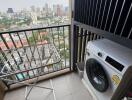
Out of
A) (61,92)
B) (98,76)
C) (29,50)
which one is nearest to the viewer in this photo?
(98,76)

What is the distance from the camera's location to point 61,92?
1.76 m

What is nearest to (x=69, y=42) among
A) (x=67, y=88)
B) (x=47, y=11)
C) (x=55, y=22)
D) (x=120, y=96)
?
(x=55, y=22)

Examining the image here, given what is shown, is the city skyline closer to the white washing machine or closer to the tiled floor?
the white washing machine

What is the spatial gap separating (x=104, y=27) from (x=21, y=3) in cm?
110

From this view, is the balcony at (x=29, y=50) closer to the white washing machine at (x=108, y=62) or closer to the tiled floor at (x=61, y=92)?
the tiled floor at (x=61, y=92)

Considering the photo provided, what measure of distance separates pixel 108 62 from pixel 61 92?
1.04m

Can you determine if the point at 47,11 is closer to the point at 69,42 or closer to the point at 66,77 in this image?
the point at 69,42

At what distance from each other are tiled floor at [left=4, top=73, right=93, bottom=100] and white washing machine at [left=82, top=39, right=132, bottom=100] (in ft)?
1.12

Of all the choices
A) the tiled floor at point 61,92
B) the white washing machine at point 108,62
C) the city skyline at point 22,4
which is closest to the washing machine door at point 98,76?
the white washing machine at point 108,62

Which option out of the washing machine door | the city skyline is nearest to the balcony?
the city skyline

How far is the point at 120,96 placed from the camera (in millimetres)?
792

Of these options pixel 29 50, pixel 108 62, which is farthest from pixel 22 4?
pixel 108 62

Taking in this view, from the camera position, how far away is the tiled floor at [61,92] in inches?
66.2

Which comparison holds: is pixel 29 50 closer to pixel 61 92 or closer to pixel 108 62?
pixel 61 92
